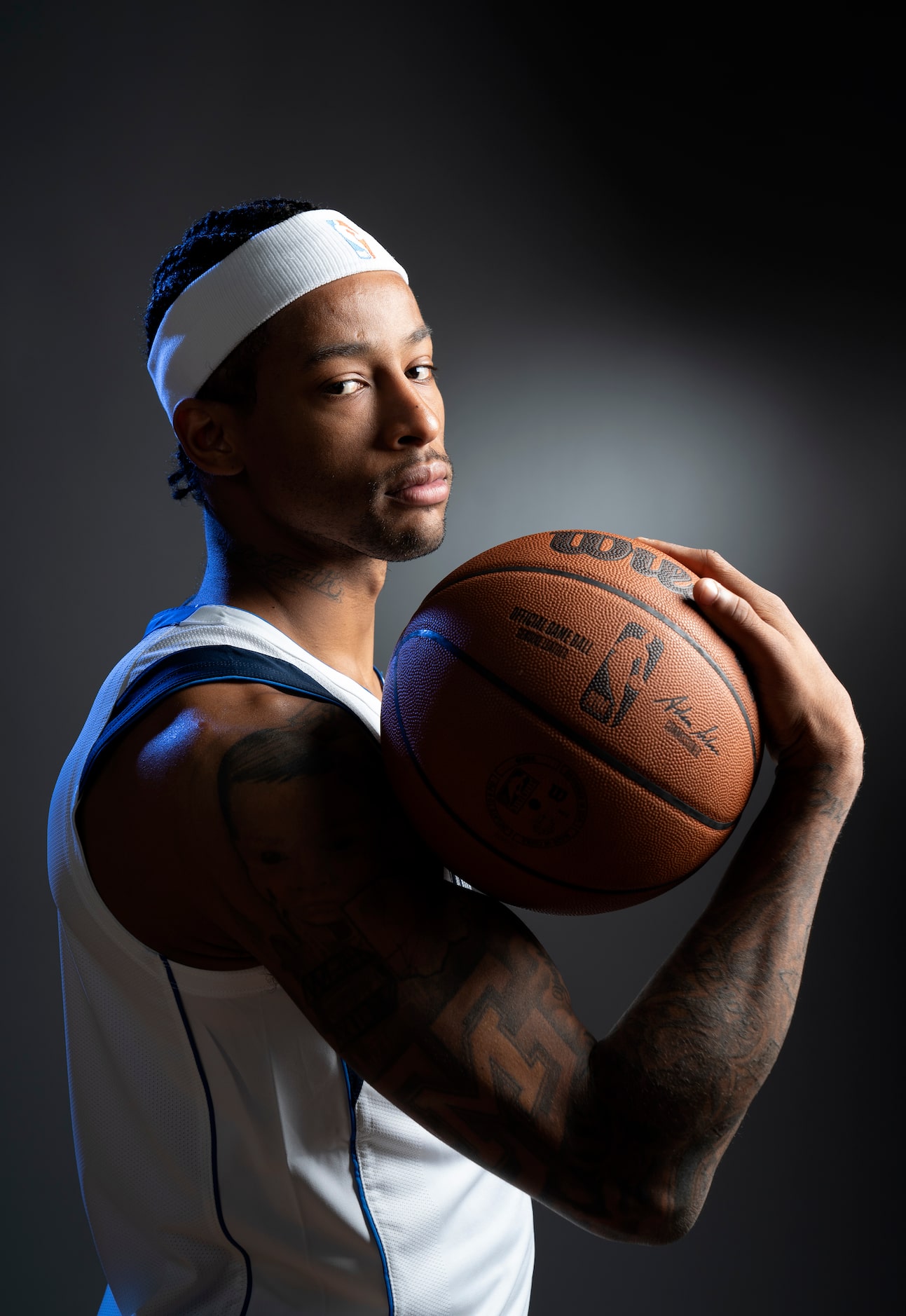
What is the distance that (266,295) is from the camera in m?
1.16

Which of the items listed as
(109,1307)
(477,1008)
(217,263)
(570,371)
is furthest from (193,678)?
(570,371)

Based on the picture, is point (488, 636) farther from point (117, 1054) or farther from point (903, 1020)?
point (903, 1020)

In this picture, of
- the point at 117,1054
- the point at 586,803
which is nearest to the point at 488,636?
the point at 586,803

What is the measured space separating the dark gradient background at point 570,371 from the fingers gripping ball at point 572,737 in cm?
151

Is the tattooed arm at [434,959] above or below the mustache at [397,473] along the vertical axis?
below

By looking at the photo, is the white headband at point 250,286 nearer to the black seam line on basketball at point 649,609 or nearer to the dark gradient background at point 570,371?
the black seam line on basketball at point 649,609

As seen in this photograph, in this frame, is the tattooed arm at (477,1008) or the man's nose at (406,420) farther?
the man's nose at (406,420)

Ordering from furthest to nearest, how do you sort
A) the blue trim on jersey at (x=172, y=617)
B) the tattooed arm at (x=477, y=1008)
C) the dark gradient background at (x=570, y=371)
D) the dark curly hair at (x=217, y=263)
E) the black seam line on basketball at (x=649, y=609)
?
the dark gradient background at (x=570, y=371) < the dark curly hair at (x=217, y=263) < the blue trim on jersey at (x=172, y=617) < the black seam line on basketball at (x=649, y=609) < the tattooed arm at (x=477, y=1008)

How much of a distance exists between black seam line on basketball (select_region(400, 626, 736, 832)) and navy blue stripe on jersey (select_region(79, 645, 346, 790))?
15cm

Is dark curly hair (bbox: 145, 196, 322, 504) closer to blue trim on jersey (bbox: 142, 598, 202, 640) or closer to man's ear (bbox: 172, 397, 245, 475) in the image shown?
man's ear (bbox: 172, 397, 245, 475)

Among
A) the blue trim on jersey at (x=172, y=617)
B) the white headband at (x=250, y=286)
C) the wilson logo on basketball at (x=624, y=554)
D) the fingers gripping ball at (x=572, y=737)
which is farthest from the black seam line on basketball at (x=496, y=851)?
the white headband at (x=250, y=286)

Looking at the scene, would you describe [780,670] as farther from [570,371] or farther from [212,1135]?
[570,371]

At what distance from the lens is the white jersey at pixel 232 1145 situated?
2.97 feet

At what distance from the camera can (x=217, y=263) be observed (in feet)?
4.06
